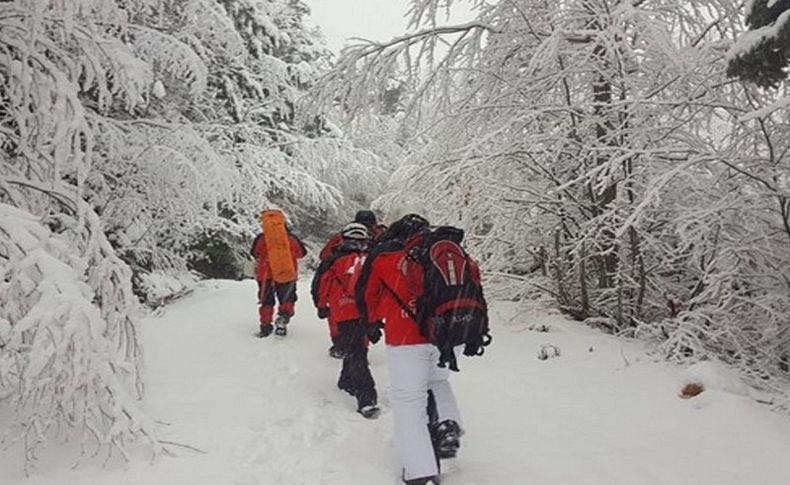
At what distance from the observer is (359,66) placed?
8.31 meters

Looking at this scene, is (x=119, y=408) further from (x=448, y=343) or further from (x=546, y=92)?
(x=546, y=92)

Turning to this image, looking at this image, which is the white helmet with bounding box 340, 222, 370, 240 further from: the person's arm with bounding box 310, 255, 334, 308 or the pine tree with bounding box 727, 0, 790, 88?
the pine tree with bounding box 727, 0, 790, 88

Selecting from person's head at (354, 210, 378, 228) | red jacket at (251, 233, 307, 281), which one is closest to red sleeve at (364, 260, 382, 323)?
person's head at (354, 210, 378, 228)

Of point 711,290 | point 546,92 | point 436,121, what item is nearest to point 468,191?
point 436,121

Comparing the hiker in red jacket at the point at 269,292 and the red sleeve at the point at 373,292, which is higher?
the red sleeve at the point at 373,292

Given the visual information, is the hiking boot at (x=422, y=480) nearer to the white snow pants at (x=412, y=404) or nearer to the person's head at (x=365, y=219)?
the white snow pants at (x=412, y=404)

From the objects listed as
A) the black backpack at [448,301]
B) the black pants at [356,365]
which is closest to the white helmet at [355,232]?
the black pants at [356,365]

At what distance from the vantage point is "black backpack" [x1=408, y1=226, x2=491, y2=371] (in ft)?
12.9

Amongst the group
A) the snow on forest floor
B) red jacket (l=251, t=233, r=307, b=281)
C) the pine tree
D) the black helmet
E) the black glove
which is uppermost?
the pine tree

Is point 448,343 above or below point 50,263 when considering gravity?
below

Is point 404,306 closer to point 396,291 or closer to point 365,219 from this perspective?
point 396,291

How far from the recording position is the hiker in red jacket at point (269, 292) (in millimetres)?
8375

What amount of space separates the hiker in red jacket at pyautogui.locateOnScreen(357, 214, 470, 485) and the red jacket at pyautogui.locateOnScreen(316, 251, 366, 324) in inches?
65.2

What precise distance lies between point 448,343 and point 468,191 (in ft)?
15.9
